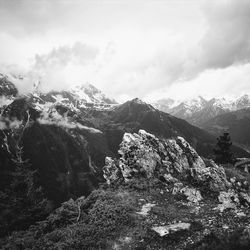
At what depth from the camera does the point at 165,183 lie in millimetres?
27609

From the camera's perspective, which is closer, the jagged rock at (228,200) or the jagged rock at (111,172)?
the jagged rock at (228,200)

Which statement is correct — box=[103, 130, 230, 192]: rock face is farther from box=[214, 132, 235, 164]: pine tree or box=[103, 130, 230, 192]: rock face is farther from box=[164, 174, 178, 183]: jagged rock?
box=[214, 132, 235, 164]: pine tree

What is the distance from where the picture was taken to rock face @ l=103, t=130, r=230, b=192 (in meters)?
26.2

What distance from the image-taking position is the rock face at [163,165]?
86.0ft

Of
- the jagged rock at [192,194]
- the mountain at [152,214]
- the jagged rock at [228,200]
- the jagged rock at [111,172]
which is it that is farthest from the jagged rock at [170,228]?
the jagged rock at [111,172]

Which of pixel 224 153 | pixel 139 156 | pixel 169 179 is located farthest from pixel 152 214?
pixel 224 153

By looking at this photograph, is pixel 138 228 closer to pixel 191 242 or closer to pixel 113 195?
pixel 191 242

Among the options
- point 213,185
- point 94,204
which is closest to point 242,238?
point 213,185

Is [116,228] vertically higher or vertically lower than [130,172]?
lower

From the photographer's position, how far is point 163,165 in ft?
105

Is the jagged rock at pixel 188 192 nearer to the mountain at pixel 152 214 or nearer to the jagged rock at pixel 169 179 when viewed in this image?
the mountain at pixel 152 214

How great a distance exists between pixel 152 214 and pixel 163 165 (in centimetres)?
1161

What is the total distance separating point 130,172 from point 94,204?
784 cm

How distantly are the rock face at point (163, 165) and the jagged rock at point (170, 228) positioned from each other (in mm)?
6865
